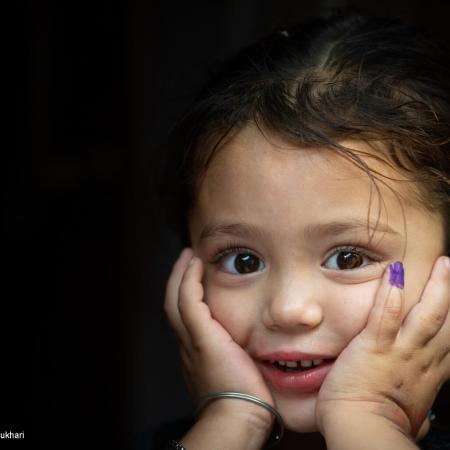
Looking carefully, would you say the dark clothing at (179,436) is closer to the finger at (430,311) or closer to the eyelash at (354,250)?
the finger at (430,311)

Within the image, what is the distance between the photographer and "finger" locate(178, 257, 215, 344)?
1830mm

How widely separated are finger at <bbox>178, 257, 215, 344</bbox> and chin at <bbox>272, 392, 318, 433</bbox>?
252mm

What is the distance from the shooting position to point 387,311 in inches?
64.3

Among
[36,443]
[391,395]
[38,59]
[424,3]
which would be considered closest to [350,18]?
[424,3]

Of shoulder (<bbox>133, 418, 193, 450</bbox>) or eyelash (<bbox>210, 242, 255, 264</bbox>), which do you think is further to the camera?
shoulder (<bbox>133, 418, 193, 450</bbox>)

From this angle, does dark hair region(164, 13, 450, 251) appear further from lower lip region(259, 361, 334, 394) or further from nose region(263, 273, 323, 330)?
lower lip region(259, 361, 334, 394)

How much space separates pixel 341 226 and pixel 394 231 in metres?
0.12

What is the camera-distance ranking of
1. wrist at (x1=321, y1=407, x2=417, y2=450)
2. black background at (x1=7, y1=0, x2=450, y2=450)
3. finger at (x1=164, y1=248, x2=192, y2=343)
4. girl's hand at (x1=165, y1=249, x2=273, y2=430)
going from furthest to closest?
1. black background at (x1=7, y1=0, x2=450, y2=450)
2. finger at (x1=164, y1=248, x2=192, y2=343)
3. girl's hand at (x1=165, y1=249, x2=273, y2=430)
4. wrist at (x1=321, y1=407, x2=417, y2=450)

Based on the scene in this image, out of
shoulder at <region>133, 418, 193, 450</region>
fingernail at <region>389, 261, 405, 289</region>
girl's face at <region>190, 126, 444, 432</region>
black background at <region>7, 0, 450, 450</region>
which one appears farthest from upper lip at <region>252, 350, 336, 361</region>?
black background at <region>7, 0, 450, 450</region>

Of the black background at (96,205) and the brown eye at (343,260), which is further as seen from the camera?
the black background at (96,205)

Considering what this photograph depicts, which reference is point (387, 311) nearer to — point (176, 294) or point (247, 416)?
point (247, 416)

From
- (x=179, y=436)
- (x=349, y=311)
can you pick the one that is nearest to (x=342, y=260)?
(x=349, y=311)

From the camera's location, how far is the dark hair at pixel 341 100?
1.71m

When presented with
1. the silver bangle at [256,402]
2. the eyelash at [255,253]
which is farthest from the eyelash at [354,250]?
the silver bangle at [256,402]
